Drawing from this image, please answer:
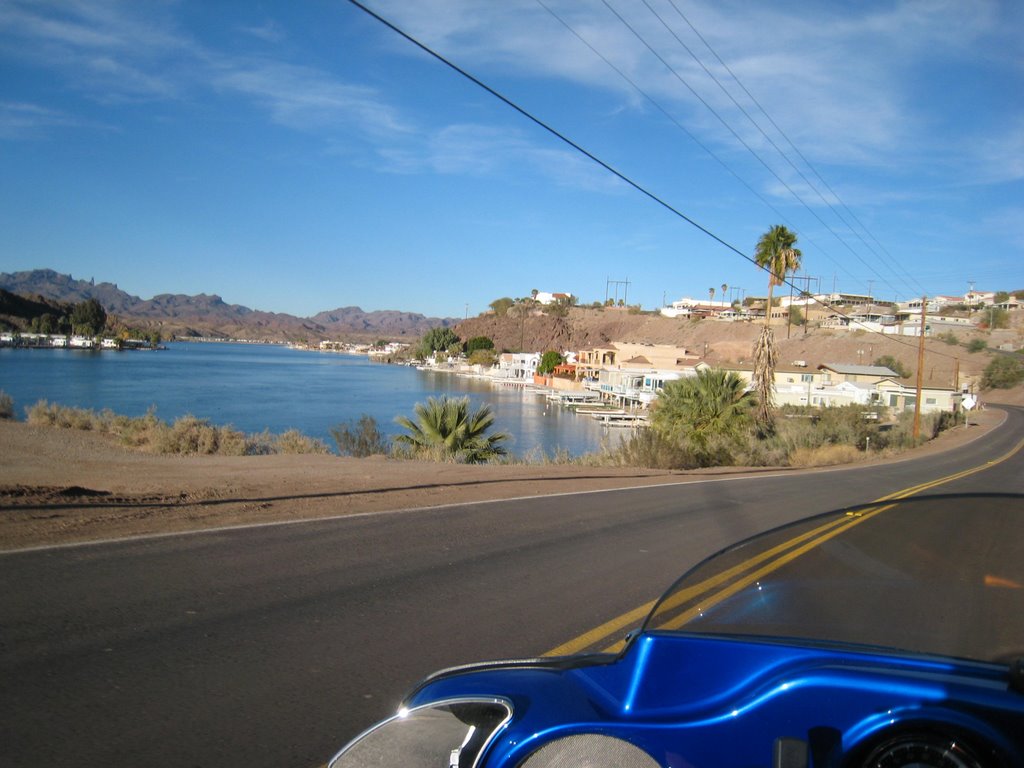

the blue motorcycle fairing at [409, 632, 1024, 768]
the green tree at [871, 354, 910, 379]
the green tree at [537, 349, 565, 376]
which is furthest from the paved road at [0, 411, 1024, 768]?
the green tree at [537, 349, 565, 376]

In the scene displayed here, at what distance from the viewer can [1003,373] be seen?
94.5 metres

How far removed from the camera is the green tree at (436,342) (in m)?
173

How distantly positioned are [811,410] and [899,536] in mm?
61844

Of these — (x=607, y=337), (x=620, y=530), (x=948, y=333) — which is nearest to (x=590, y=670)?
(x=620, y=530)

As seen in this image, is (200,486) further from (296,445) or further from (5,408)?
(5,408)

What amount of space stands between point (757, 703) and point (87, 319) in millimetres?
113534

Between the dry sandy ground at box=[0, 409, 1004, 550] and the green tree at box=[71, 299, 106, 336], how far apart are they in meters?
83.6

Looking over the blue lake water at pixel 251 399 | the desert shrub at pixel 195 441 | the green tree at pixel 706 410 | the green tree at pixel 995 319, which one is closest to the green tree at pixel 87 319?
the blue lake water at pixel 251 399

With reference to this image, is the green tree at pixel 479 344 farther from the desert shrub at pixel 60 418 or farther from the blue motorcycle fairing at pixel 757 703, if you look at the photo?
the blue motorcycle fairing at pixel 757 703

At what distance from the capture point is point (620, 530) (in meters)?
11.1

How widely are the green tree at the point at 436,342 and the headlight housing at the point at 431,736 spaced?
168617mm

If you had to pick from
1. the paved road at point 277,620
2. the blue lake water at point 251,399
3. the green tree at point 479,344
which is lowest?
the blue lake water at point 251,399

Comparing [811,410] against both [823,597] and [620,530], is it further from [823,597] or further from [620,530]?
[823,597]

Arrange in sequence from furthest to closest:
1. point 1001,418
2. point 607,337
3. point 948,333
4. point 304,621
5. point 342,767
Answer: point 607,337, point 948,333, point 1001,418, point 304,621, point 342,767
